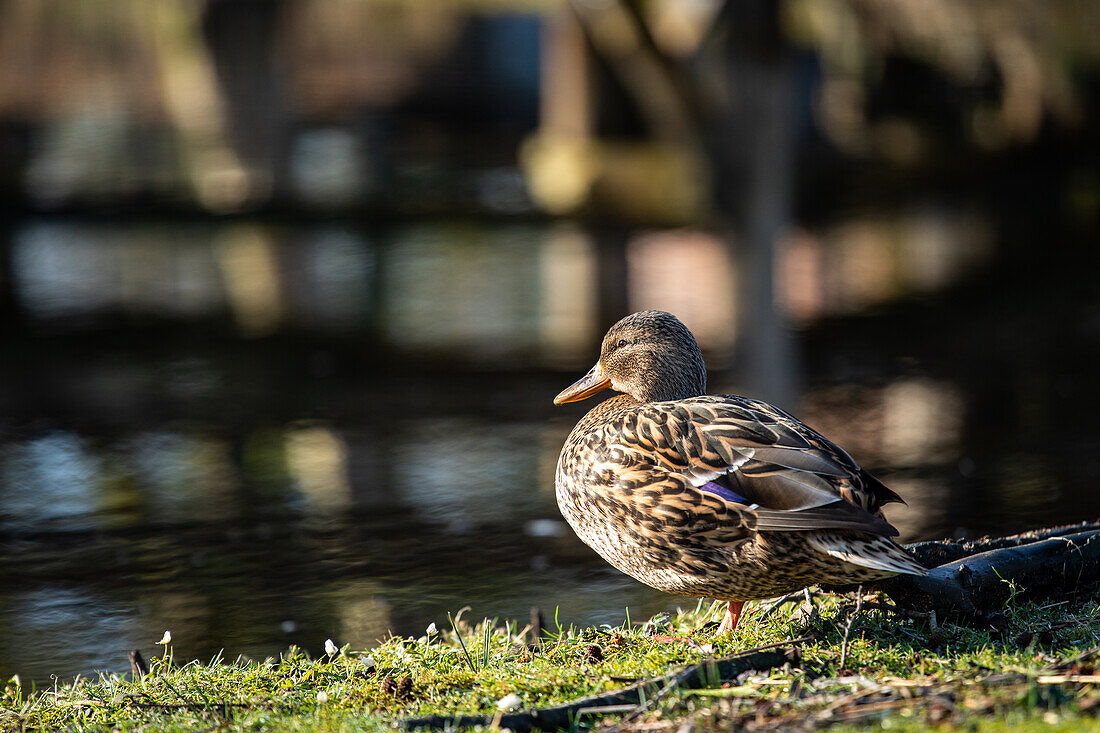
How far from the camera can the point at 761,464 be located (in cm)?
350

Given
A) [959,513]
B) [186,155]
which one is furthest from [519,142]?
[959,513]

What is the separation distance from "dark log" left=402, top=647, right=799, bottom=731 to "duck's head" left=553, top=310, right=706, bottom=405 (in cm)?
127

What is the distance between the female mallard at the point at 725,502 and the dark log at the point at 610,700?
0.96 feet

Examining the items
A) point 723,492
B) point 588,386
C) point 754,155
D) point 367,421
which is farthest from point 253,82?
point 723,492

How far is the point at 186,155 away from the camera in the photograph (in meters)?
17.5

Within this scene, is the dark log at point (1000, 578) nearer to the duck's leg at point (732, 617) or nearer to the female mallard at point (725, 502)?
the female mallard at point (725, 502)

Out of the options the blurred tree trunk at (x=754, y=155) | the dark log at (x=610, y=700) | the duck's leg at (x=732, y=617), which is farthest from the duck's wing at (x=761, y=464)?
the blurred tree trunk at (x=754, y=155)

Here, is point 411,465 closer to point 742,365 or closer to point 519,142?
point 742,365

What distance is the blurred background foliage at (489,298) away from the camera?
5.70 meters

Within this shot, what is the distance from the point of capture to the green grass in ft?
9.40

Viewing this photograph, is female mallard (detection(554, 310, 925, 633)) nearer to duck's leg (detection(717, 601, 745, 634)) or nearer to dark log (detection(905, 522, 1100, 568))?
duck's leg (detection(717, 601, 745, 634))

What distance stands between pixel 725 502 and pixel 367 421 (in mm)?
4829

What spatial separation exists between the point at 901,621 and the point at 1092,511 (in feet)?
9.06

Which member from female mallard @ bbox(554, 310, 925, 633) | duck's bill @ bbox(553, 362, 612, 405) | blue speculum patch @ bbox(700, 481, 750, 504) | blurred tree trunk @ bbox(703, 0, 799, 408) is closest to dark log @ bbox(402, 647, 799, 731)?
female mallard @ bbox(554, 310, 925, 633)
